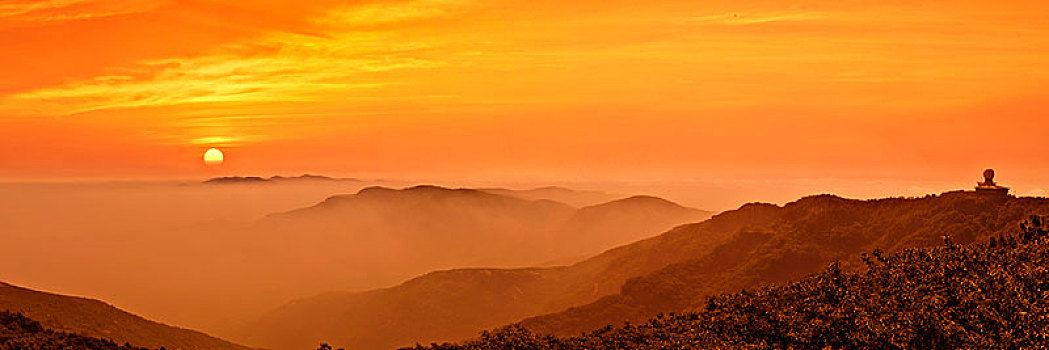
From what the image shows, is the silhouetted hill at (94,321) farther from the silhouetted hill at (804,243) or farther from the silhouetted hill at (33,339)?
the silhouetted hill at (804,243)

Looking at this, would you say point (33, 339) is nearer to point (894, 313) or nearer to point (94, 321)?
point (94, 321)

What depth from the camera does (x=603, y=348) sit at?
67.7 m

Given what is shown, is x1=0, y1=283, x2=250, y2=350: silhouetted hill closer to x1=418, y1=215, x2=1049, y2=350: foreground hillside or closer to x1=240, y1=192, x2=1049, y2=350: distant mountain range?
x1=240, y1=192, x2=1049, y2=350: distant mountain range

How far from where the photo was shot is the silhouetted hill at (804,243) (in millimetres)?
103312

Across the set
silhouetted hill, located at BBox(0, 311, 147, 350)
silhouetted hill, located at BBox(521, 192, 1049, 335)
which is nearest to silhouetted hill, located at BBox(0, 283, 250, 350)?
silhouetted hill, located at BBox(0, 311, 147, 350)

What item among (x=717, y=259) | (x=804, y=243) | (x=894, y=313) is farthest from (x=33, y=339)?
(x=804, y=243)

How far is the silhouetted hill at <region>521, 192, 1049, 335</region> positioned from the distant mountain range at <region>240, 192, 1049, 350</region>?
176 millimetres

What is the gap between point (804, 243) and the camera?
12481 cm

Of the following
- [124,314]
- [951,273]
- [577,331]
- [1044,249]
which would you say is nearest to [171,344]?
[124,314]

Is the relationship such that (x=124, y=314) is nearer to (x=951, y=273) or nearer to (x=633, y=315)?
(x=633, y=315)

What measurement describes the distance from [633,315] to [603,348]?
5652 cm

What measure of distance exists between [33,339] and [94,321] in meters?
36.1

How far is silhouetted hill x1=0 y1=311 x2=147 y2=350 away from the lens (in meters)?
68.8

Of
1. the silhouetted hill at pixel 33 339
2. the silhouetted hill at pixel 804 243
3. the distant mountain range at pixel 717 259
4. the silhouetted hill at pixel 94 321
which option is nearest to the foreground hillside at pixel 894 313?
the silhouetted hill at pixel 804 243
